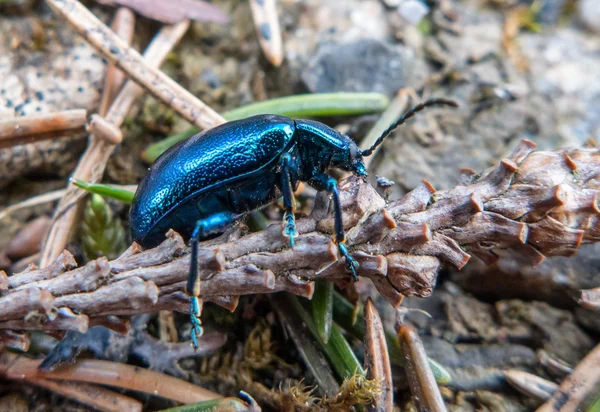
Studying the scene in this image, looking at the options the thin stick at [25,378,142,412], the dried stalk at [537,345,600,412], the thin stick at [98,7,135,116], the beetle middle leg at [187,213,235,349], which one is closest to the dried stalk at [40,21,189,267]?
the thin stick at [98,7,135,116]

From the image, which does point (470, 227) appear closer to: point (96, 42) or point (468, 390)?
point (468, 390)

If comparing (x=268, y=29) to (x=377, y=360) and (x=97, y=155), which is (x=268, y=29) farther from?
(x=377, y=360)

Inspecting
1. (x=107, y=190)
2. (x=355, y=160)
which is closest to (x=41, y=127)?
(x=107, y=190)

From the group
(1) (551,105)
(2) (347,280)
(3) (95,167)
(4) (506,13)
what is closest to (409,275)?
(2) (347,280)

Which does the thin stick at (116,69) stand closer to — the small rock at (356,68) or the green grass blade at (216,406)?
the small rock at (356,68)

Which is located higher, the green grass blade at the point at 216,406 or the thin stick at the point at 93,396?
the green grass blade at the point at 216,406

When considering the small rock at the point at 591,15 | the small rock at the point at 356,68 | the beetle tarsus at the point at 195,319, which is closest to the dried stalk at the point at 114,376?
the beetle tarsus at the point at 195,319

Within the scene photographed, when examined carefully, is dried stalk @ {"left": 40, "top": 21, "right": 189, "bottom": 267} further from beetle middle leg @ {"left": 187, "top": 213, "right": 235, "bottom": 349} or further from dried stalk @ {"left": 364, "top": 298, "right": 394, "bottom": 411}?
dried stalk @ {"left": 364, "top": 298, "right": 394, "bottom": 411}
